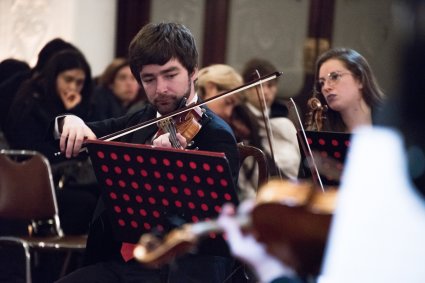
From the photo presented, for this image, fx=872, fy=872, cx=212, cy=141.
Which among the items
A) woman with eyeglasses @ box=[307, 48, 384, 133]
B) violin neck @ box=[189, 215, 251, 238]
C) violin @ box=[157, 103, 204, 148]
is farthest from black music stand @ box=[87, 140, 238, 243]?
woman with eyeglasses @ box=[307, 48, 384, 133]

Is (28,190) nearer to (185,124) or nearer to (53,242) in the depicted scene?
(53,242)

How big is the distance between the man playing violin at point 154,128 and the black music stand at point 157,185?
0.21 m

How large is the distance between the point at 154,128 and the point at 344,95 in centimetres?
66

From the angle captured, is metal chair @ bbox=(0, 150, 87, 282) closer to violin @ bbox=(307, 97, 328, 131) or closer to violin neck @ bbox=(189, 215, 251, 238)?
violin @ bbox=(307, 97, 328, 131)

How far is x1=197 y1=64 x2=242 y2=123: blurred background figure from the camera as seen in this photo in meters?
4.05

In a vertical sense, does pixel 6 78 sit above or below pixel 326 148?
below

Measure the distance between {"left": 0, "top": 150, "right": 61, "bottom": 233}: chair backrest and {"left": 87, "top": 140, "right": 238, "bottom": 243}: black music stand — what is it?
136 cm

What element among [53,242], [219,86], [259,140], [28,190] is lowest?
[53,242]

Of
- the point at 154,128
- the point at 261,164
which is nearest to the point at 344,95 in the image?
the point at 261,164

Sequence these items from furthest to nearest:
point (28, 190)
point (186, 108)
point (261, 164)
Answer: point (28, 190) < point (261, 164) < point (186, 108)

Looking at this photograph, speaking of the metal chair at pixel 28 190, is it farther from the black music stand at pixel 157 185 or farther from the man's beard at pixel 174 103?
the black music stand at pixel 157 185

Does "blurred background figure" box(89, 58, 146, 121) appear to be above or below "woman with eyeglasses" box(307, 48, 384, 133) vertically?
below

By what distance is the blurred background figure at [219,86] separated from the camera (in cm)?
405

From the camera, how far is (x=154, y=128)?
2484mm
